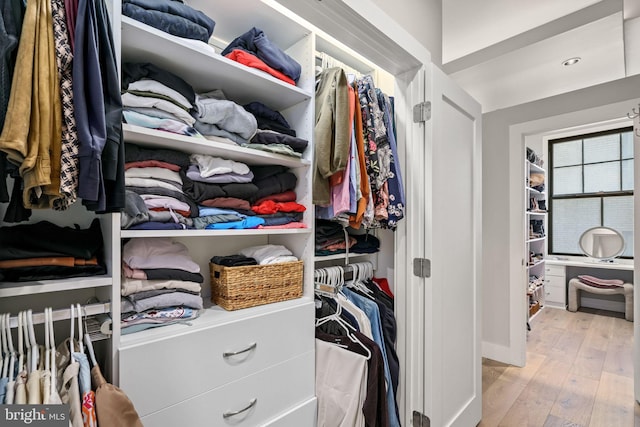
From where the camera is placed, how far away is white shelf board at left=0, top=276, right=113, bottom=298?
719mm

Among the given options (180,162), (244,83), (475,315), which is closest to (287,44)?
(244,83)

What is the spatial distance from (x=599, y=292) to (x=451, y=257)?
401cm

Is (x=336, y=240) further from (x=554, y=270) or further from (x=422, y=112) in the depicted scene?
(x=554, y=270)

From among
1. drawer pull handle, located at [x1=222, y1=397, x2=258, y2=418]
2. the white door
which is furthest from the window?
drawer pull handle, located at [x1=222, y1=397, x2=258, y2=418]

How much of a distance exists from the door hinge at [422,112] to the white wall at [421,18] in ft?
1.27

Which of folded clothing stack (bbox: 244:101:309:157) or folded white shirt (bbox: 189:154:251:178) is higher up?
folded clothing stack (bbox: 244:101:309:157)

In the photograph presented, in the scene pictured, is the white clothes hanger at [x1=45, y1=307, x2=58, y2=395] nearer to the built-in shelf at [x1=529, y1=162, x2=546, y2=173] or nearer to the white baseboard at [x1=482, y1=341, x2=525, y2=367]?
the white baseboard at [x1=482, y1=341, x2=525, y2=367]

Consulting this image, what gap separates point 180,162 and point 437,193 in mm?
1164

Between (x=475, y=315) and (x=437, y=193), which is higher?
(x=437, y=193)

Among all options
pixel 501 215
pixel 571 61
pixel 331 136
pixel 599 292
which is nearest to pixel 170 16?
pixel 331 136

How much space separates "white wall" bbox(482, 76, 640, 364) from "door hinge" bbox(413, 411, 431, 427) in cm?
179

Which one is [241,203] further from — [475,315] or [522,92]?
[522,92]

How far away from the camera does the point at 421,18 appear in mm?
1654

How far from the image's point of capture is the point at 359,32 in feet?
4.22
